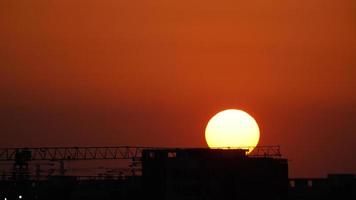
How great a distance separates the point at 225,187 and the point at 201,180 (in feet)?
9.21

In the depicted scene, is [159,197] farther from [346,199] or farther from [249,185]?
[346,199]

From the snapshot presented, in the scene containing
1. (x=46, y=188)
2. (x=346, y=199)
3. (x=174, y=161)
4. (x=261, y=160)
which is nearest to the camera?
(x=174, y=161)

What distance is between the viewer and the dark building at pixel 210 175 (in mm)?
62188

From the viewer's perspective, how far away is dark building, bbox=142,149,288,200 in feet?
204

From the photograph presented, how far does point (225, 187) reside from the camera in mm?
64000

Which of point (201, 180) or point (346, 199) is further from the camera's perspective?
point (346, 199)

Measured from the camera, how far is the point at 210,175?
208 feet

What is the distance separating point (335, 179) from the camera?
81875 millimetres

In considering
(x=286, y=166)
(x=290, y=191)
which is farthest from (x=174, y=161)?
(x=290, y=191)

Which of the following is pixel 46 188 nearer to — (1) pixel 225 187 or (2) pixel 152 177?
(2) pixel 152 177

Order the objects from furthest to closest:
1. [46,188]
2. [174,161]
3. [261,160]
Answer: [46,188] → [261,160] → [174,161]

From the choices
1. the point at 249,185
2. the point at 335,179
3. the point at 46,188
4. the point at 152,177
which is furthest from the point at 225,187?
the point at 46,188

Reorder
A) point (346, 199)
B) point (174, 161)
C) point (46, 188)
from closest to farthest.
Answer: point (174, 161) < point (346, 199) < point (46, 188)

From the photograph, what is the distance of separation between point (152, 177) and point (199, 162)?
5.43 m
